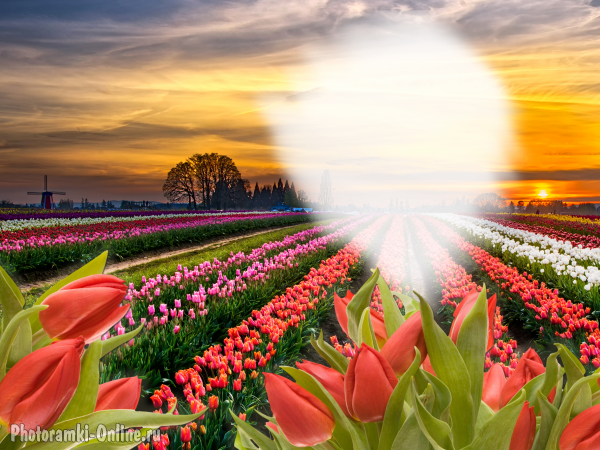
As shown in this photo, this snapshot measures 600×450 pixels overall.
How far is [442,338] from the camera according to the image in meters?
0.62

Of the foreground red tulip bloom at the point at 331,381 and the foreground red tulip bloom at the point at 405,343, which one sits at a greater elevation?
the foreground red tulip bloom at the point at 405,343

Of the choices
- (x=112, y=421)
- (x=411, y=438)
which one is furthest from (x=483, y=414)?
(x=112, y=421)

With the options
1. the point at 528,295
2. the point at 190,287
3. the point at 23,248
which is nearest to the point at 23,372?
the point at 190,287

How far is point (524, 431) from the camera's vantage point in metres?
0.64

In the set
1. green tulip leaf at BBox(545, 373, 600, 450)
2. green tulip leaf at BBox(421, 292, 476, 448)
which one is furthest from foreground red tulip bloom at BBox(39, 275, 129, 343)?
green tulip leaf at BBox(545, 373, 600, 450)

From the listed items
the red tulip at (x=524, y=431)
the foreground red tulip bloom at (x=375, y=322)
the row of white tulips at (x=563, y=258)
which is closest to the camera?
the red tulip at (x=524, y=431)

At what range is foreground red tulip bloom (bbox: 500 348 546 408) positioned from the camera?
76 centimetres

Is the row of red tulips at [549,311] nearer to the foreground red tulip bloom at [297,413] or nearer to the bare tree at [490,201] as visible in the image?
the foreground red tulip bloom at [297,413]

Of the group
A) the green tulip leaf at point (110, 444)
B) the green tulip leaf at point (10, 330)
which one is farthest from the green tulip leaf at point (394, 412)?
the green tulip leaf at point (10, 330)

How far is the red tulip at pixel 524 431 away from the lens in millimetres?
638

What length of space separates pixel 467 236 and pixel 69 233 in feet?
58.1

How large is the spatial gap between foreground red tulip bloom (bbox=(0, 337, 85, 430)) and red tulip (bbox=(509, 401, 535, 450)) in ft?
2.16

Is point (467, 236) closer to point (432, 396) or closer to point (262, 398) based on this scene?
point (262, 398)

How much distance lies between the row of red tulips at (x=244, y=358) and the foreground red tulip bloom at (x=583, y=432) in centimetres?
233
